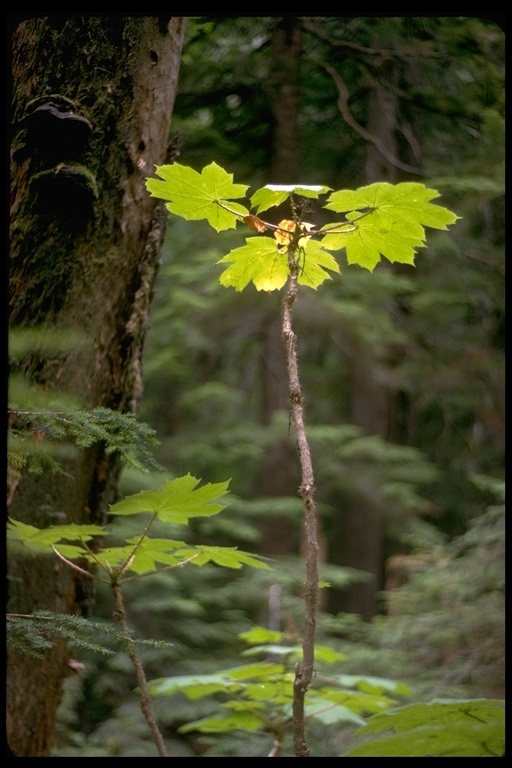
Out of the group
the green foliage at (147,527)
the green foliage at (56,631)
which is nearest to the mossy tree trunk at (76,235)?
the green foliage at (147,527)

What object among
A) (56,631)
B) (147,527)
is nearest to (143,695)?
(56,631)

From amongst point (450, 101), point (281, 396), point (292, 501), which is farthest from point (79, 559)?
point (450, 101)

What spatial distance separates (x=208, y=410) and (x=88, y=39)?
4.50 m

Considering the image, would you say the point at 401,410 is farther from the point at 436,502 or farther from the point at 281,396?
the point at 281,396

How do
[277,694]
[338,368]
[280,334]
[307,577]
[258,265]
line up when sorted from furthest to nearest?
[338,368], [280,334], [277,694], [258,265], [307,577]

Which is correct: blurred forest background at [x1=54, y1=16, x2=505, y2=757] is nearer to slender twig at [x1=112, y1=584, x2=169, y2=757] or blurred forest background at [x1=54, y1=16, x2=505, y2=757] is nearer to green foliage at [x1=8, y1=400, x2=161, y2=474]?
slender twig at [x1=112, y1=584, x2=169, y2=757]

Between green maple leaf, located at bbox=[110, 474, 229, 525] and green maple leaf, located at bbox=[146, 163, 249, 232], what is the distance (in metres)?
0.53

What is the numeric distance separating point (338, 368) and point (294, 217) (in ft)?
22.6

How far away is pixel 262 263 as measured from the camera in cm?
129

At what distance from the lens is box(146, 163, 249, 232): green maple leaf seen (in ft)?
3.77

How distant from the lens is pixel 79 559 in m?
1.49

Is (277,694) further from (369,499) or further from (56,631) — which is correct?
(369,499)

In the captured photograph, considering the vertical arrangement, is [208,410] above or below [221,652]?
above

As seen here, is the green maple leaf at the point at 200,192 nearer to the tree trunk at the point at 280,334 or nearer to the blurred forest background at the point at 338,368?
the blurred forest background at the point at 338,368
